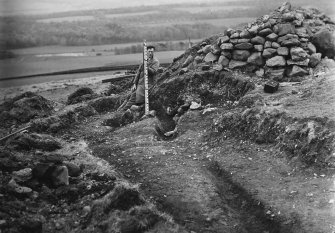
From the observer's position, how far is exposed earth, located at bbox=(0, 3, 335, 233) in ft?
26.8

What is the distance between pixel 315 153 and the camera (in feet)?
31.0

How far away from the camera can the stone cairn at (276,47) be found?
15038mm

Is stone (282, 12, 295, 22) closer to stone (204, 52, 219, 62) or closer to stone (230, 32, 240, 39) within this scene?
stone (230, 32, 240, 39)

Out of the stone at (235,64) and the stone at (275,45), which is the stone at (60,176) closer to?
the stone at (235,64)

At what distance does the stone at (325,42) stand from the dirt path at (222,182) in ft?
18.5

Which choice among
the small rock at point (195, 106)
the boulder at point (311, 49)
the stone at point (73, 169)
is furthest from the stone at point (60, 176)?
the boulder at point (311, 49)

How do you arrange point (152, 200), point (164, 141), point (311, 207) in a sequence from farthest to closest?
point (164, 141)
point (152, 200)
point (311, 207)

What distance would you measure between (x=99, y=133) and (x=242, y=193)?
22.6ft

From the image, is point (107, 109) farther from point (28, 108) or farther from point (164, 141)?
point (164, 141)

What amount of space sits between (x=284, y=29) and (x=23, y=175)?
1036 centimetres

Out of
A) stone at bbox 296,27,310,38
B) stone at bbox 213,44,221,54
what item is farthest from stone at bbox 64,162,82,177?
stone at bbox 296,27,310,38

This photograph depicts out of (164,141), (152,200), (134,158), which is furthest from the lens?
(164,141)

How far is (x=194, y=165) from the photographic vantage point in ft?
35.7

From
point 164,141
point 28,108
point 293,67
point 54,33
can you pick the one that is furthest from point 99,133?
point 54,33
